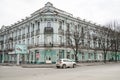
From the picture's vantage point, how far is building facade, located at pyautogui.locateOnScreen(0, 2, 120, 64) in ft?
160

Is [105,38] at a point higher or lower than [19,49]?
higher

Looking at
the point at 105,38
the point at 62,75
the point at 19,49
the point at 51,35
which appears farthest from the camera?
the point at 105,38

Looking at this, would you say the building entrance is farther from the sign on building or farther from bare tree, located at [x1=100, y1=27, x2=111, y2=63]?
bare tree, located at [x1=100, y1=27, x2=111, y2=63]

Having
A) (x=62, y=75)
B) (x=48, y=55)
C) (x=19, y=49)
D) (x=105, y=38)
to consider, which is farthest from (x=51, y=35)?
(x=62, y=75)

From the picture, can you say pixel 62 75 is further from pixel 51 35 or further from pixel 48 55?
pixel 51 35

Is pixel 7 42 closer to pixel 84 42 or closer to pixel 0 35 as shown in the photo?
pixel 0 35

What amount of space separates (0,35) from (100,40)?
35.2 metres

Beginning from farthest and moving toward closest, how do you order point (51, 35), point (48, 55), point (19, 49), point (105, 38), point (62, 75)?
point (105, 38) → point (51, 35) → point (48, 55) → point (19, 49) → point (62, 75)

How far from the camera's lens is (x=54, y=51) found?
4894 centimetres

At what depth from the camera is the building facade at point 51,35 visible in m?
48.9

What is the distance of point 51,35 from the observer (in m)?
49.1

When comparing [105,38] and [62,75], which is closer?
[62,75]

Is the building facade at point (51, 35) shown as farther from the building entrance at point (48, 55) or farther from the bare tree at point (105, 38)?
the bare tree at point (105, 38)

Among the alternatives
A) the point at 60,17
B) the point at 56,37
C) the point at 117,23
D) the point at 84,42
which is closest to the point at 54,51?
the point at 56,37
